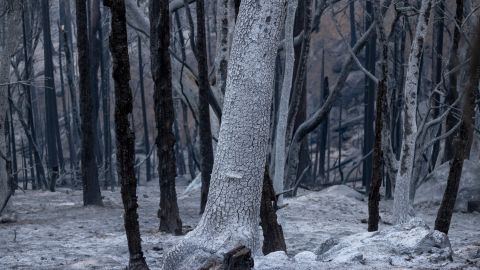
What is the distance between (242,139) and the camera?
5.48 meters

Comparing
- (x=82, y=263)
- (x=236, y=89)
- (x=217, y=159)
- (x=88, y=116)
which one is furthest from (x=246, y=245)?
(x=88, y=116)

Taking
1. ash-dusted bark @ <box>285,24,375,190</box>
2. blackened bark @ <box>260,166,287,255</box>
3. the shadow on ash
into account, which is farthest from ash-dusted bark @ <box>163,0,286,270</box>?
ash-dusted bark @ <box>285,24,375,190</box>

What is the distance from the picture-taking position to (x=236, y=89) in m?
5.47

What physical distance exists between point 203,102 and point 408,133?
10.6 ft

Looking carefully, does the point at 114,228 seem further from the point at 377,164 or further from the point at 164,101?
the point at 377,164

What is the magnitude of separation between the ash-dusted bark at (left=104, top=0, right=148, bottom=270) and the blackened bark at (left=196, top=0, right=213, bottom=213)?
468 cm

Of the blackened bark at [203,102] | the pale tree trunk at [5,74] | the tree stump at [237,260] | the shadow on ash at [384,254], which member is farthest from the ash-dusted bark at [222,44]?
the tree stump at [237,260]

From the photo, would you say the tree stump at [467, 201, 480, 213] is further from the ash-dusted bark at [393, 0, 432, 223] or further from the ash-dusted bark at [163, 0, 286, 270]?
the ash-dusted bark at [163, 0, 286, 270]

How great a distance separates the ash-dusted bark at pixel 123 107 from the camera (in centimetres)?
547

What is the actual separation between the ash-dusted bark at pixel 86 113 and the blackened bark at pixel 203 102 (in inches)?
112

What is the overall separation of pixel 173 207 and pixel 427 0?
4418 millimetres

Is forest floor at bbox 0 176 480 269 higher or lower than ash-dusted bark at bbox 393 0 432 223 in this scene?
lower

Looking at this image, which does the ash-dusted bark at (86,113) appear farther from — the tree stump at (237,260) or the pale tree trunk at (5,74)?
the tree stump at (237,260)

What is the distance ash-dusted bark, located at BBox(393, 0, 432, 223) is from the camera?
9070 mm
